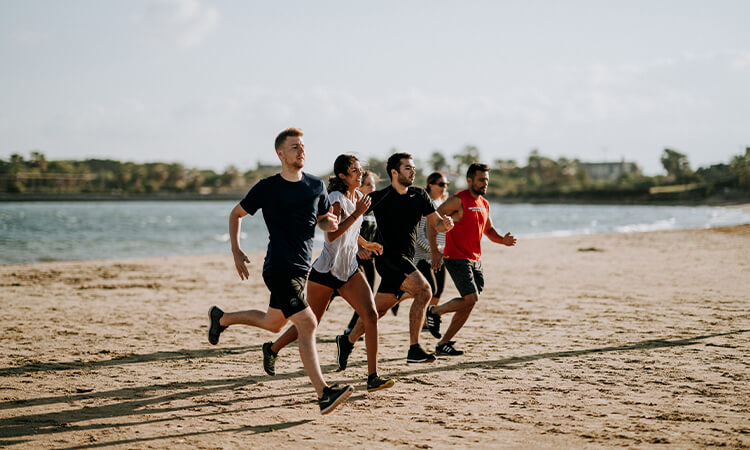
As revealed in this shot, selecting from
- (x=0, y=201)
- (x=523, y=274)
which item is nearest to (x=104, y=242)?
(x=523, y=274)

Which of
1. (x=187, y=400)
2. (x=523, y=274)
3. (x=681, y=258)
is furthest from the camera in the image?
(x=681, y=258)

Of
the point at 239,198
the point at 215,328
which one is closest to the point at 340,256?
the point at 215,328

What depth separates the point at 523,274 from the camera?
16609mm

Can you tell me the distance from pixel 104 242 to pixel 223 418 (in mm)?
43261

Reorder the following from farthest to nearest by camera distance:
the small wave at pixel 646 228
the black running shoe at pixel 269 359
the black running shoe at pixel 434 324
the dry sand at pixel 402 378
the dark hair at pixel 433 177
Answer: the small wave at pixel 646 228, the dark hair at pixel 433 177, the black running shoe at pixel 434 324, the black running shoe at pixel 269 359, the dry sand at pixel 402 378

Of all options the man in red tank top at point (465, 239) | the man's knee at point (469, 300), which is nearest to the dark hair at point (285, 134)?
the man in red tank top at point (465, 239)

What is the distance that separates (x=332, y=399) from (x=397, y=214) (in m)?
2.20

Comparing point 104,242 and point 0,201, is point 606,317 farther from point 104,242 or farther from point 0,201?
point 0,201

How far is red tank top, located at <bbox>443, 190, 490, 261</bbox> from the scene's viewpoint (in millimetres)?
7047

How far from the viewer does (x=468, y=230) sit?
7.04 meters

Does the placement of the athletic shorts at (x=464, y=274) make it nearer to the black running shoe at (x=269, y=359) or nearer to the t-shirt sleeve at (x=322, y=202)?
the black running shoe at (x=269, y=359)

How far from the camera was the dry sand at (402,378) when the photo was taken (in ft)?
14.8

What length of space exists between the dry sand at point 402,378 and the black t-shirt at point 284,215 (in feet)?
4.07

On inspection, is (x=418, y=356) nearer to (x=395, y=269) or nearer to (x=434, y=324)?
(x=395, y=269)
